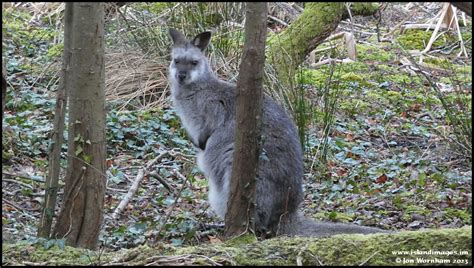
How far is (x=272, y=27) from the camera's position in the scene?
11656mm

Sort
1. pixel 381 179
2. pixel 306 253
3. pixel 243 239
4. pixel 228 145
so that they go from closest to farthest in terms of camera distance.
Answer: pixel 306 253, pixel 243 239, pixel 228 145, pixel 381 179

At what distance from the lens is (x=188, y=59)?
6.33 meters

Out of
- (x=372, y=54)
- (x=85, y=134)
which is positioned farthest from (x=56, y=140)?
(x=372, y=54)

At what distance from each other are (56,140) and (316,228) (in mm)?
1859

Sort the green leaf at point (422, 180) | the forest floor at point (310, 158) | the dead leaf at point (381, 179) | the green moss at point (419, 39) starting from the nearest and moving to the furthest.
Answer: the forest floor at point (310, 158) < the green leaf at point (422, 180) < the dead leaf at point (381, 179) < the green moss at point (419, 39)

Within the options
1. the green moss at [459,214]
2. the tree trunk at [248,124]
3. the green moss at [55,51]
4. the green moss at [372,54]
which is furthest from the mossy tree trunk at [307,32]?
the tree trunk at [248,124]

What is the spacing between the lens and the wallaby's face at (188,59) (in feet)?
20.6

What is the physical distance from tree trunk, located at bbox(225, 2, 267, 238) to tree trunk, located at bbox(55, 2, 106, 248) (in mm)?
696

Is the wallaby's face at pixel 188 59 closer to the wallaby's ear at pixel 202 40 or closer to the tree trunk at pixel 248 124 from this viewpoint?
the wallaby's ear at pixel 202 40

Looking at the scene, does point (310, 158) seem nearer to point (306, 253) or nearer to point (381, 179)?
point (381, 179)

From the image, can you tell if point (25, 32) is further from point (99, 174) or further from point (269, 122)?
point (99, 174)

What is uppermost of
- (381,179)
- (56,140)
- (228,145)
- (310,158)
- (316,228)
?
(56,140)

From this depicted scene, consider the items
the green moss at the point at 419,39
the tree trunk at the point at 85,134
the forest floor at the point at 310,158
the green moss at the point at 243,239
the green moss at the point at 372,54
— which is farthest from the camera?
the green moss at the point at 419,39

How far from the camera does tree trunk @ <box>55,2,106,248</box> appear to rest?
11.6 feet
